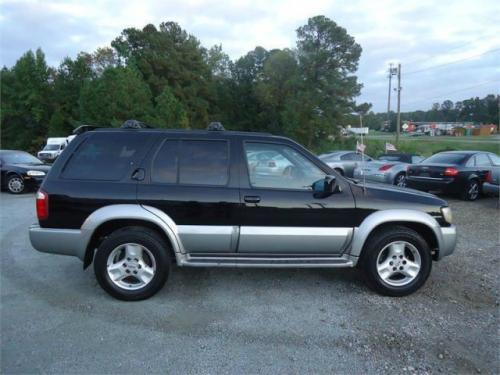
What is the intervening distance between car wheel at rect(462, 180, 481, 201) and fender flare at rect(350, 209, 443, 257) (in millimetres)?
6767

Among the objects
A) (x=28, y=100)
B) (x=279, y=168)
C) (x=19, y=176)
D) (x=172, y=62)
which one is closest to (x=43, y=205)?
(x=279, y=168)

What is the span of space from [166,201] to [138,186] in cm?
34

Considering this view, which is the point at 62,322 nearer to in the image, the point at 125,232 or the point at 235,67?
the point at 125,232

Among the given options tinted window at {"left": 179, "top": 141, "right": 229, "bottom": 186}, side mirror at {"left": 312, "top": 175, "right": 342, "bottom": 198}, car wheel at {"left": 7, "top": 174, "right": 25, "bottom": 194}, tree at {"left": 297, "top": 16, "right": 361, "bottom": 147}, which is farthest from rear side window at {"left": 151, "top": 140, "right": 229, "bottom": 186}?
tree at {"left": 297, "top": 16, "right": 361, "bottom": 147}

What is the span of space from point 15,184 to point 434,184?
39.9 feet

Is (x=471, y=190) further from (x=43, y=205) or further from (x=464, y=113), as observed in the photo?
(x=464, y=113)

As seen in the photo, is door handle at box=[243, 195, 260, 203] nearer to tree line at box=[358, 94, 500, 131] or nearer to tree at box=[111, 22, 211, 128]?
tree at box=[111, 22, 211, 128]

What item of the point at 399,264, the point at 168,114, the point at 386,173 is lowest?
the point at 399,264

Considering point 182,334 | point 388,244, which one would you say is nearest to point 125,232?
point 182,334

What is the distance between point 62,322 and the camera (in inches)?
127

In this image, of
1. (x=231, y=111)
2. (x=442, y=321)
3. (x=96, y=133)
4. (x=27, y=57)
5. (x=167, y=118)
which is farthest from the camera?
(x=231, y=111)

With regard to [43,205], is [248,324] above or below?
below

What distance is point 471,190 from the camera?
948 centimetres

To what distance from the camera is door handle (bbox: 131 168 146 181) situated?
366 centimetres
